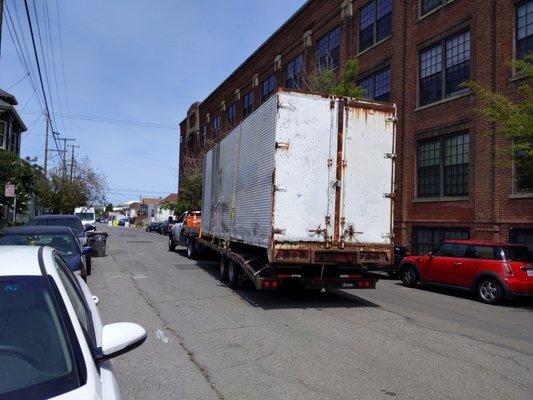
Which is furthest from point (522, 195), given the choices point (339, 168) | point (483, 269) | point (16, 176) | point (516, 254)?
point (16, 176)

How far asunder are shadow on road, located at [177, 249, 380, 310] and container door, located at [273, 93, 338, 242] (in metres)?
1.53

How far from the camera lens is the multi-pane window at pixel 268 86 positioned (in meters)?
38.1

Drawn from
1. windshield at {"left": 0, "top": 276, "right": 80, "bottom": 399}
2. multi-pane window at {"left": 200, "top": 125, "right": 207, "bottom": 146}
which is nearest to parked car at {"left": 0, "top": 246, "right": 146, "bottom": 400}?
windshield at {"left": 0, "top": 276, "right": 80, "bottom": 399}

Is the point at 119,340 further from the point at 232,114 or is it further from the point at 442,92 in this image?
the point at 232,114

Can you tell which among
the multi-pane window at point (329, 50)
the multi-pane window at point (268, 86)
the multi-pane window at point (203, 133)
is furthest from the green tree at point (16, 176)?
the multi-pane window at point (203, 133)

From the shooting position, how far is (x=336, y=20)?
2894cm

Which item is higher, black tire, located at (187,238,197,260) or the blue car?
the blue car

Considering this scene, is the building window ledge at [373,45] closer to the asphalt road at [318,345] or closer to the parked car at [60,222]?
the asphalt road at [318,345]

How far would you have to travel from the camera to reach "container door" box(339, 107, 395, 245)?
10711 millimetres

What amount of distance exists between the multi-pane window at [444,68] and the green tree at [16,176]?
17017 millimetres

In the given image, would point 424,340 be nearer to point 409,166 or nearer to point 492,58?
point 492,58

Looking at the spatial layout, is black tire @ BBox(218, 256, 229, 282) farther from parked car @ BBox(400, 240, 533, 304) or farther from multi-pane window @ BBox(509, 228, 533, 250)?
multi-pane window @ BBox(509, 228, 533, 250)

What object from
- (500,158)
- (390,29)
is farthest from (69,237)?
(390,29)

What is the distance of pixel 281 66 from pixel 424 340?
3036cm
